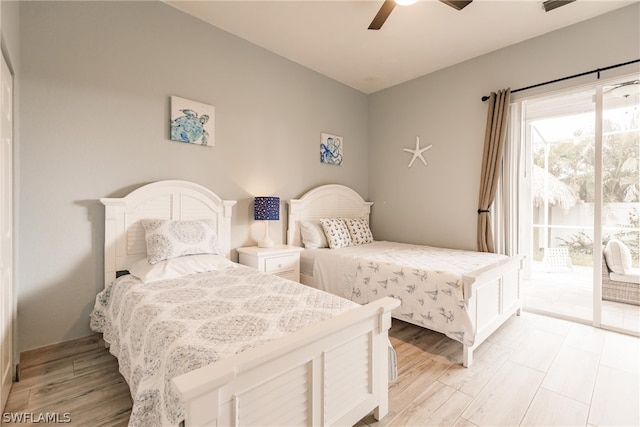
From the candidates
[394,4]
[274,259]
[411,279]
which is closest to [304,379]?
[411,279]

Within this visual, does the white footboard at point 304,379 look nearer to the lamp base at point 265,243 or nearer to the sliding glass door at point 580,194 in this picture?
the lamp base at point 265,243

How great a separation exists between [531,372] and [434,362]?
0.61 metres

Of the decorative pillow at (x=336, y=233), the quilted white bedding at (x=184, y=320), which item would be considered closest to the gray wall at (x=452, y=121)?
the decorative pillow at (x=336, y=233)

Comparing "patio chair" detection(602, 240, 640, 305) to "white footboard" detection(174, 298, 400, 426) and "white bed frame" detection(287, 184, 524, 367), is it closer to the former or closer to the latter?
"white bed frame" detection(287, 184, 524, 367)

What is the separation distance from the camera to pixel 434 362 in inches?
82.7

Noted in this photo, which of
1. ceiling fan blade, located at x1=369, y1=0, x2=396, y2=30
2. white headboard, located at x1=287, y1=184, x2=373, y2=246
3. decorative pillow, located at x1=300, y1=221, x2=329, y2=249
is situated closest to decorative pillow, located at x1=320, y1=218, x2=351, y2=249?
decorative pillow, located at x1=300, y1=221, x2=329, y2=249

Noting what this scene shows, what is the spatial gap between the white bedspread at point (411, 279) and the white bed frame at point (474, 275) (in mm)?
101

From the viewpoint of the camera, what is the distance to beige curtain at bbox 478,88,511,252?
10.3ft

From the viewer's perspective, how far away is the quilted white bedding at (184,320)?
109cm

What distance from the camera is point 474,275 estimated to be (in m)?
2.06

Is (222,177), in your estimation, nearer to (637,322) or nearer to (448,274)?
(448,274)

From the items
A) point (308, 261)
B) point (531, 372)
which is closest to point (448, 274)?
point (531, 372)

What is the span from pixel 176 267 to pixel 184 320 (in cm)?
84

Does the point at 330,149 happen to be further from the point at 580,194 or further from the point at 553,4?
the point at 580,194
